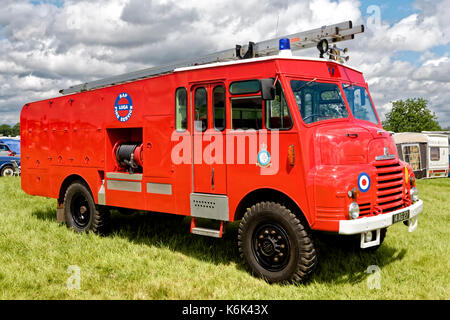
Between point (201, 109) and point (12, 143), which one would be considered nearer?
point (201, 109)

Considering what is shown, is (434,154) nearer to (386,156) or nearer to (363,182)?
(386,156)

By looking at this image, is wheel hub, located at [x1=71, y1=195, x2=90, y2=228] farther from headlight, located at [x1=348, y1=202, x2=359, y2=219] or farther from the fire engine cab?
headlight, located at [x1=348, y1=202, x2=359, y2=219]

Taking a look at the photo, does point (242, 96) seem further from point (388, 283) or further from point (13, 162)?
point (13, 162)

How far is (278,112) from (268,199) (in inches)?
48.3

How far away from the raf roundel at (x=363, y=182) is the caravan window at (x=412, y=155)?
19.8 m

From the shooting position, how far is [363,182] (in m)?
5.36

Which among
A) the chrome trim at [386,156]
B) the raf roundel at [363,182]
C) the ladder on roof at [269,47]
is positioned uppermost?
the ladder on roof at [269,47]

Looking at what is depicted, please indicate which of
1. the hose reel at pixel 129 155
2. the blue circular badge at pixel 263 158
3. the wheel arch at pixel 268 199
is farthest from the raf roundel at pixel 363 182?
the hose reel at pixel 129 155

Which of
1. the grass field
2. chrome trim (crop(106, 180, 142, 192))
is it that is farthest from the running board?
chrome trim (crop(106, 180, 142, 192))

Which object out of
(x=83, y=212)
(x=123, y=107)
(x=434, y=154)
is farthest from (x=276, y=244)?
(x=434, y=154)

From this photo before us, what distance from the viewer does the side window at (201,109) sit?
21.5 feet

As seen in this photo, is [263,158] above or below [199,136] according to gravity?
below

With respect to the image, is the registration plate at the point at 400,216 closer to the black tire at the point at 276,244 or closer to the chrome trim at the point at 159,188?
the black tire at the point at 276,244

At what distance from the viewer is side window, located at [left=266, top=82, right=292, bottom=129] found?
5680 millimetres
